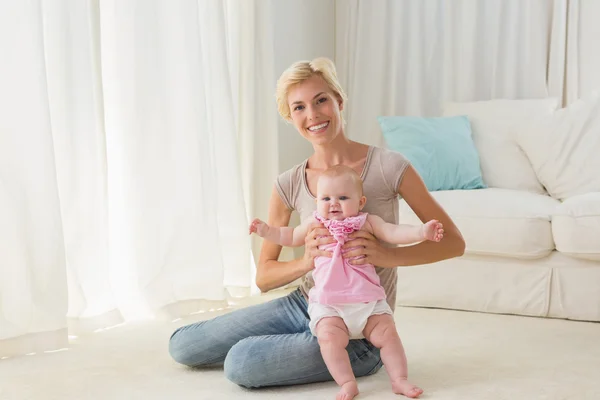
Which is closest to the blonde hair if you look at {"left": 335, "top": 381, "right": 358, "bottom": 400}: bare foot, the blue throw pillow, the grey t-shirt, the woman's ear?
the grey t-shirt

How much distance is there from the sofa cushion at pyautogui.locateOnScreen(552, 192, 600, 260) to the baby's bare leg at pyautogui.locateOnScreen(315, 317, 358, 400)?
1306mm

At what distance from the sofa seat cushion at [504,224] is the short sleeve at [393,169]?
3.37 ft

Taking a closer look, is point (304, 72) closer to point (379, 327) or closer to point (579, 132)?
point (379, 327)

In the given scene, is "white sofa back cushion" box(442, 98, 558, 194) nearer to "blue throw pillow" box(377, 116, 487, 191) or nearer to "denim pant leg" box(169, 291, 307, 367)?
"blue throw pillow" box(377, 116, 487, 191)

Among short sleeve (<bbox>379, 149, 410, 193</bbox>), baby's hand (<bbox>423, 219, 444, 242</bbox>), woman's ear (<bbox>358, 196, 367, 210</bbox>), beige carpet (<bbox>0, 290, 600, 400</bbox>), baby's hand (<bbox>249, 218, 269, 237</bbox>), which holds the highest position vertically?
Answer: short sleeve (<bbox>379, 149, 410, 193</bbox>)

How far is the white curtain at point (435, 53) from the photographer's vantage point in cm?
401

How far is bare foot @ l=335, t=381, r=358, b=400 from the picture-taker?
1829 millimetres

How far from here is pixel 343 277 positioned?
6.27 ft

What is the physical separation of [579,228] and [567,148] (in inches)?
30.4

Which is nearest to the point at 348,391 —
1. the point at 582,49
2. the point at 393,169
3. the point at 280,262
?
the point at 280,262

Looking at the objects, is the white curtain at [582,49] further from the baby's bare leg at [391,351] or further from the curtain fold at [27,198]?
the curtain fold at [27,198]

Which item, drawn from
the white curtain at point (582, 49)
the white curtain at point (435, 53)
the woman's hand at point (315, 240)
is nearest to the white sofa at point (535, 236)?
the white curtain at point (582, 49)

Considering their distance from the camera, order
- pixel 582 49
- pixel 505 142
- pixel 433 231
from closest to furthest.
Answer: pixel 433 231 → pixel 505 142 → pixel 582 49

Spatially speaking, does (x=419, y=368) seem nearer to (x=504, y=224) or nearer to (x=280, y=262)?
(x=280, y=262)
